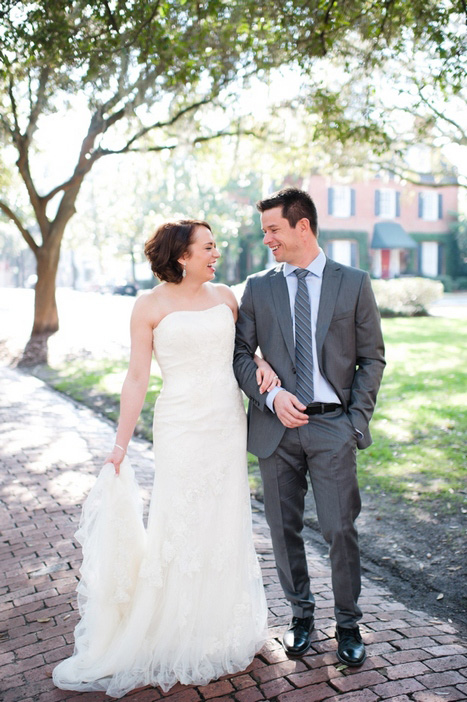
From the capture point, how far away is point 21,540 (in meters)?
5.11

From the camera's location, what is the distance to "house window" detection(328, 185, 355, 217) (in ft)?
123

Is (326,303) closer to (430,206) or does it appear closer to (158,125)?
(158,125)

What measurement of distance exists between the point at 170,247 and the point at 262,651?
214 centimetres

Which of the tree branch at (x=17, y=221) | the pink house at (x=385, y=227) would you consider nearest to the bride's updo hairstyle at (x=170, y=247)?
the tree branch at (x=17, y=221)

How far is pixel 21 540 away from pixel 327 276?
3318mm

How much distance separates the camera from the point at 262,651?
343 centimetres

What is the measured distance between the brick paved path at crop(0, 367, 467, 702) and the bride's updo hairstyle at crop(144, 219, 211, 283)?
2017mm

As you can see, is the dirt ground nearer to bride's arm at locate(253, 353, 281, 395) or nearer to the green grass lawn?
the green grass lawn

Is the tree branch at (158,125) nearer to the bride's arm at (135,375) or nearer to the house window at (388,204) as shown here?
the bride's arm at (135,375)

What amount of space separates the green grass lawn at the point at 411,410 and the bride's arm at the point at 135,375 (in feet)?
10.8

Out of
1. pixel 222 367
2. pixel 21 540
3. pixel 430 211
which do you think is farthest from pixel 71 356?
pixel 430 211

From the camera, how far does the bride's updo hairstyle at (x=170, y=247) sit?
133 inches

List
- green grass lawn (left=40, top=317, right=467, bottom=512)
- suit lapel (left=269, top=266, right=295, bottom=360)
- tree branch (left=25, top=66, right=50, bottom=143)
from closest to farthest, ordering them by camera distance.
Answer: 1. suit lapel (left=269, top=266, right=295, bottom=360)
2. green grass lawn (left=40, top=317, right=467, bottom=512)
3. tree branch (left=25, top=66, right=50, bottom=143)

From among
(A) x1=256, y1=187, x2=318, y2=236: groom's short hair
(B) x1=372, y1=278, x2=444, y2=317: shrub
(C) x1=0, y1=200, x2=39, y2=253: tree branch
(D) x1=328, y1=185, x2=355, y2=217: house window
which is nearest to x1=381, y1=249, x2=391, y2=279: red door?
(D) x1=328, y1=185, x2=355, y2=217: house window
